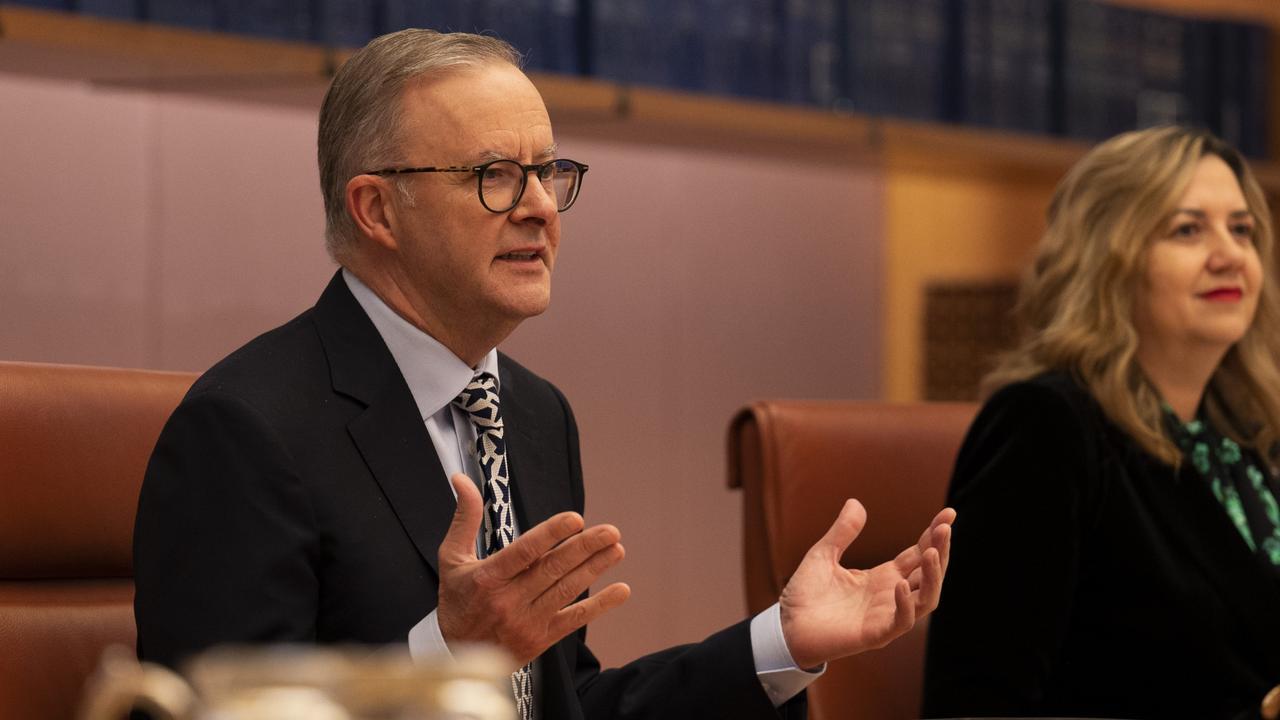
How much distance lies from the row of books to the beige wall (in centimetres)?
21

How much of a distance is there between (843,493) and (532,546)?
3.97ft

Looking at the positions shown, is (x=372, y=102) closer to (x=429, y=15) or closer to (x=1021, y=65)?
(x=429, y=15)

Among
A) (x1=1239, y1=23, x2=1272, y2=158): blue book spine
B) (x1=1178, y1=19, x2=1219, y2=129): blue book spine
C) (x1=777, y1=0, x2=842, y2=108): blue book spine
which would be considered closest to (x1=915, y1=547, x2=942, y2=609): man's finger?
(x1=777, y1=0, x2=842, y2=108): blue book spine

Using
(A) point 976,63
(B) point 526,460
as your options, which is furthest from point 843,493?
(A) point 976,63

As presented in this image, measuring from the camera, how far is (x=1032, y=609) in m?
2.24

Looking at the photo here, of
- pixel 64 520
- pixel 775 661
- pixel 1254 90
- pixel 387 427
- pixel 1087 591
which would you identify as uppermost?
pixel 1254 90

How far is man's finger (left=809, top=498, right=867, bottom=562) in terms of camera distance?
152cm

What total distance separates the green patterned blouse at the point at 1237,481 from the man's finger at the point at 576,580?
141 cm

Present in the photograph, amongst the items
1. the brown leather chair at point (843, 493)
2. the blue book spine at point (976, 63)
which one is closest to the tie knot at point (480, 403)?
the brown leather chair at point (843, 493)

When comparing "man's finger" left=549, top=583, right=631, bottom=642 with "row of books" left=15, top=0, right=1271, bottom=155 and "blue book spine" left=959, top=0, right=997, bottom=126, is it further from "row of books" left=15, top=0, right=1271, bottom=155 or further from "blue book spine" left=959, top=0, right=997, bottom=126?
"blue book spine" left=959, top=0, right=997, bottom=126

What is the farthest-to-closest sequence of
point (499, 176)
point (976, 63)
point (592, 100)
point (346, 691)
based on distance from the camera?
1. point (976, 63)
2. point (592, 100)
3. point (499, 176)
4. point (346, 691)

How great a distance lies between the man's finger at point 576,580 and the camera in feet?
4.00

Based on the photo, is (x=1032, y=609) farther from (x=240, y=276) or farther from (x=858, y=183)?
(x=858, y=183)

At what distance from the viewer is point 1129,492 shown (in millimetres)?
2287
